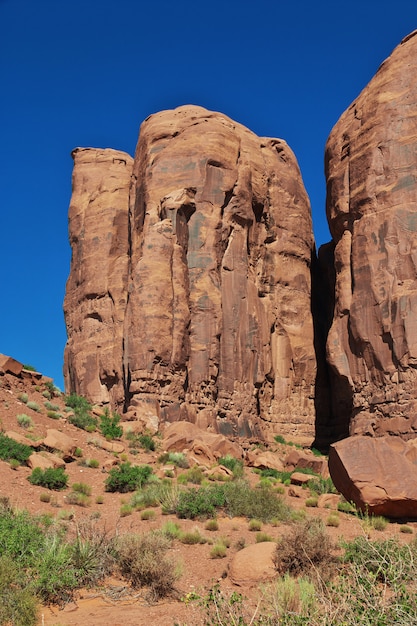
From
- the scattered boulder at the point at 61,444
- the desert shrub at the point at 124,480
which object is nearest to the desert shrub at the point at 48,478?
the desert shrub at the point at 124,480

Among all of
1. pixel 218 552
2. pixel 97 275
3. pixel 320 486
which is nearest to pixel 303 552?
pixel 218 552

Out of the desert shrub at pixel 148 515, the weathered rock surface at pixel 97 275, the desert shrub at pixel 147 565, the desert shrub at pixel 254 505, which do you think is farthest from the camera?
the weathered rock surface at pixel 97 275

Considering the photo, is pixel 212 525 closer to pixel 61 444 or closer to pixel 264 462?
pixel 61 444

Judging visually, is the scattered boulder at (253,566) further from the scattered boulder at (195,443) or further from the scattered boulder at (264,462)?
the scattered boulder at (264,462)

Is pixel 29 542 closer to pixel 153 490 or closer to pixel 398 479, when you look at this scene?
pixel 153 490

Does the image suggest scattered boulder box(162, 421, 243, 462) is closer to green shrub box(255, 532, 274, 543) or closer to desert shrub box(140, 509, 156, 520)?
desert shrub box(140, 509, 156, 520)

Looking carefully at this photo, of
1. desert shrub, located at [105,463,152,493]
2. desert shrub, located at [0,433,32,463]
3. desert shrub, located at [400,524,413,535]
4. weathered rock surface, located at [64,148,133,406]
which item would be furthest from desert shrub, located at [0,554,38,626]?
weathered rock surface, located at [64,148,133,406]

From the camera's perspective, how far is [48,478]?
55.0ft

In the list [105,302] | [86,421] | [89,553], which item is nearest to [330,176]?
[105,302]

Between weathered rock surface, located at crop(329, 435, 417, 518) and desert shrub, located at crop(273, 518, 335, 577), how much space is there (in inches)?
155

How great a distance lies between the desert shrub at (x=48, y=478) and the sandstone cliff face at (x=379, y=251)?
1576 centimetres

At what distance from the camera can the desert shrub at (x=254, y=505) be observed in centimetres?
1420

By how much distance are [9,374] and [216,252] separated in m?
13.1

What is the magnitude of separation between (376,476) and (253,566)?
513 centimetres
